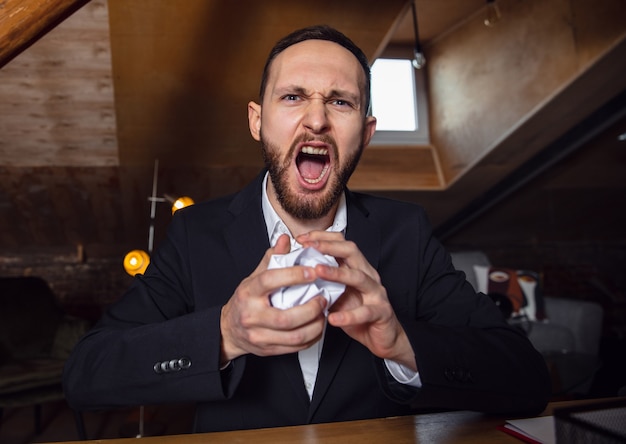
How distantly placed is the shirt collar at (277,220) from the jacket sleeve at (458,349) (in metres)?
0.16

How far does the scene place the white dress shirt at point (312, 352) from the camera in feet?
3.41

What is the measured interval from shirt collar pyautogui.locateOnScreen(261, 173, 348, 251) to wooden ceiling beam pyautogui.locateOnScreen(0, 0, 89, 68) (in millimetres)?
754

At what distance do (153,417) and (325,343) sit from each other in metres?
3.03

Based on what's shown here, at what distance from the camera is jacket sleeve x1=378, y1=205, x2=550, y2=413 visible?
3.28 ft

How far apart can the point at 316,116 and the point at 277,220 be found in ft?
0.94

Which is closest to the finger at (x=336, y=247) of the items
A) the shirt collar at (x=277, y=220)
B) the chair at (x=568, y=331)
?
the shirt collar at (x=277, y=220)

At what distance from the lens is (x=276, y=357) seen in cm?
116

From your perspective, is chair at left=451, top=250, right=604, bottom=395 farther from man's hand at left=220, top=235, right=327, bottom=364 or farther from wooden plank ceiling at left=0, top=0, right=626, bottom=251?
man's hand at left=220, top=235, right=327, bottom=364

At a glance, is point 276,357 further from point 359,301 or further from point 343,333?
point 359,301

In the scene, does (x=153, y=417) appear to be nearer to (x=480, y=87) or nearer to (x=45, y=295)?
(x=45, y=295)

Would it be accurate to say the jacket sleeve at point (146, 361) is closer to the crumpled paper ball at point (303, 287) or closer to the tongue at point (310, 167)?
the crumpled paper ball at point (303, 287)

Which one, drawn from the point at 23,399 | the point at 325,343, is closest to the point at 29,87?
the point at 23,399

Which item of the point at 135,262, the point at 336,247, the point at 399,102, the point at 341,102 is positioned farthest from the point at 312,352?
the point at 399,102

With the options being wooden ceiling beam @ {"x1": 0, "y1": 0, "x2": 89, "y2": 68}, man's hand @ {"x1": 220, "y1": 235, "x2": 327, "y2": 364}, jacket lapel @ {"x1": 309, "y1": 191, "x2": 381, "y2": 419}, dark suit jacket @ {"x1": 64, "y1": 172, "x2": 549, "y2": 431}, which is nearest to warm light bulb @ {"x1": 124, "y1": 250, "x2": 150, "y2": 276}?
wooden ceiling beam @ {"x1": 0, "y1": 0, "x2": 89, "y2": 68}
